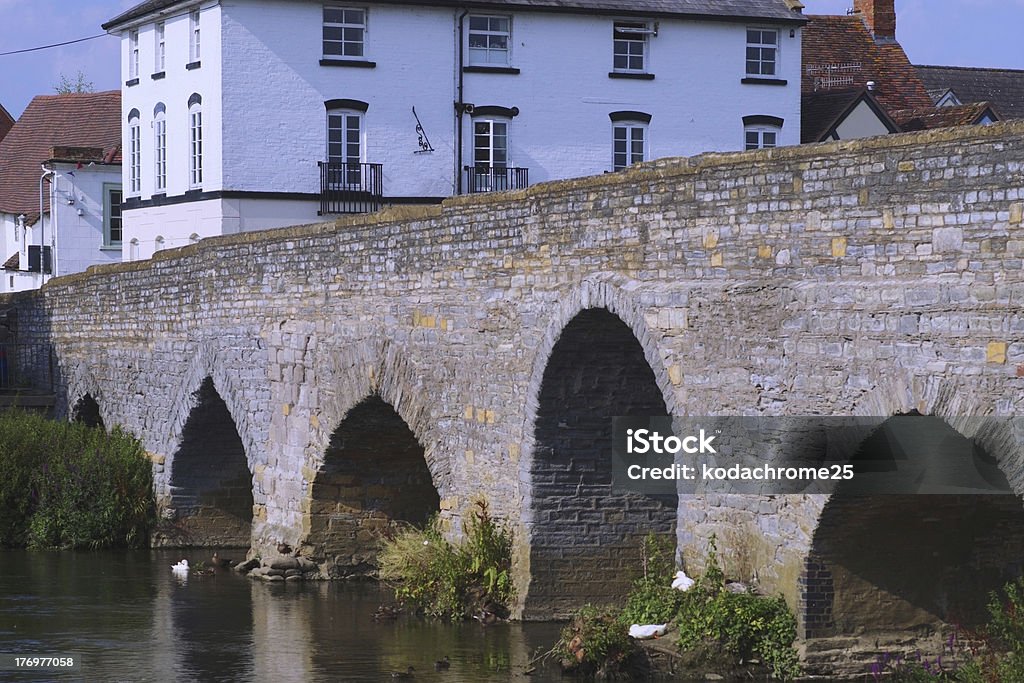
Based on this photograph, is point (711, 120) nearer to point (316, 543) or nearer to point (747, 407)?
point (316, 543)

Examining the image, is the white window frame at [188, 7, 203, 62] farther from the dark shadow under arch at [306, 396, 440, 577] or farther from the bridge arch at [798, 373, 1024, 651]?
the bridge arch at [798, 373, 1024, 651]

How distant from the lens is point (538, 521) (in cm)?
1480

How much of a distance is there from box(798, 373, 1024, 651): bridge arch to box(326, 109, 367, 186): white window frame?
70.0 feet

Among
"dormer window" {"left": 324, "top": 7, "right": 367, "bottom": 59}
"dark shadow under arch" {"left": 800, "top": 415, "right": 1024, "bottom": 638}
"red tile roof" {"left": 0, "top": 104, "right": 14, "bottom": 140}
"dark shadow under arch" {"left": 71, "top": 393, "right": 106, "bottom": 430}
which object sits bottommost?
"dark shadow under arch" {"left": 800, "top": 415, "right": 1024, "bottom": 638}

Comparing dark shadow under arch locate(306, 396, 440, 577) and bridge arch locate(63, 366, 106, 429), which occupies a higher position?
bridge arch locate(63, 366, 106, 429)

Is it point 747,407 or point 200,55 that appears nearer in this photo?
point 747,407

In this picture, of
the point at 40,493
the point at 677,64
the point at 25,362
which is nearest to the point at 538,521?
the point at 40,493

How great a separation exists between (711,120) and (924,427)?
23993mm

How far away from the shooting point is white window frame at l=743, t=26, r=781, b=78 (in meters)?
35.0

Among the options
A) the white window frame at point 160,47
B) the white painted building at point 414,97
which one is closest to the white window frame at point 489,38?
the white painted building at point 414,97

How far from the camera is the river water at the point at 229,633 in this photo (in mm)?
13766

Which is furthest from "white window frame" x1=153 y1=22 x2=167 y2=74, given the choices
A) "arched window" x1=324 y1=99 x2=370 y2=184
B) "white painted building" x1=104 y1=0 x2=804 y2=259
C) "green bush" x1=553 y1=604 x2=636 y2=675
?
"green bush" x1=553 y1=604 x2=636 y2=675

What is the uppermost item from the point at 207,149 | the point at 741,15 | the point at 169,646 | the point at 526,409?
the point at 741,15

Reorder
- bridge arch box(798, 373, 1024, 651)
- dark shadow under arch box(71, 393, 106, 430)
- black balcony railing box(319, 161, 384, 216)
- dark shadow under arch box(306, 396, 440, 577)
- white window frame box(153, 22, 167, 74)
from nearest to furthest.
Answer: bridge arch box(798, 373, 1024, 651)
dark shadow under arch box(306, 396, 440, 577)
dark shadow under arch box(71, 393, 106, 430)
black balcony railing box(319, 161, 384, 216)
white window frame box(153, 22, 167, 74)
